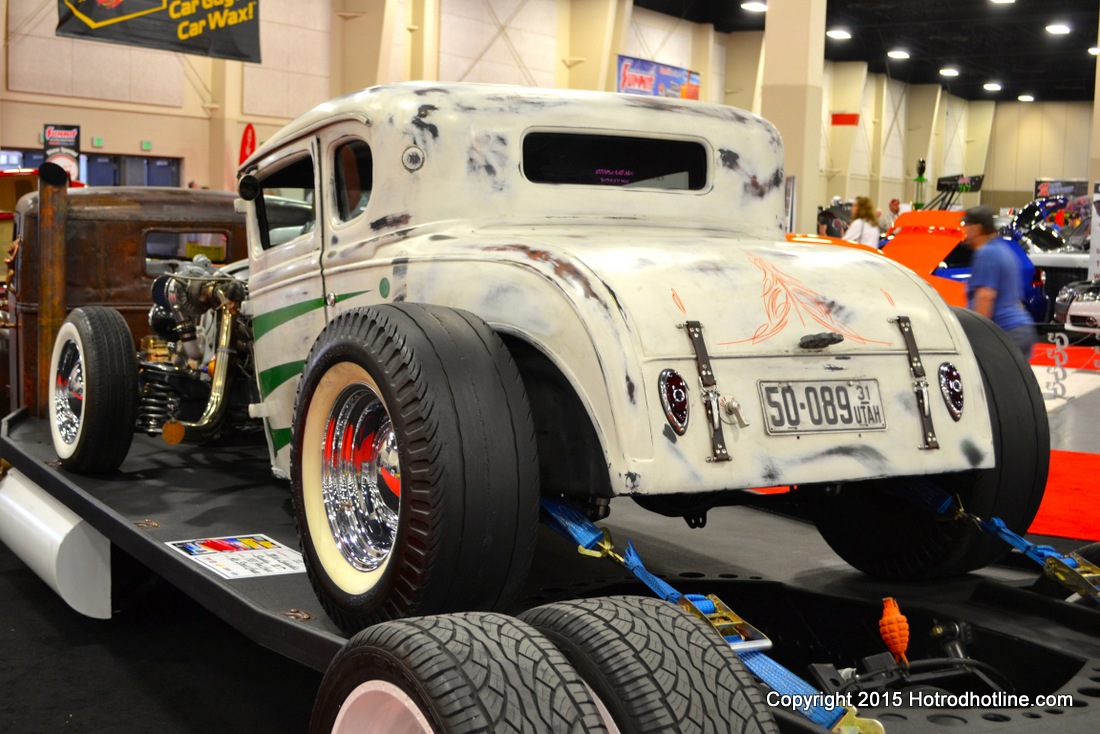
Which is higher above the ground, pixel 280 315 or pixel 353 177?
pixel 353 177

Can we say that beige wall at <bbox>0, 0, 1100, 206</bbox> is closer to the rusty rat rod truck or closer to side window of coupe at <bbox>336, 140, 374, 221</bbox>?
the rusty rat rod truck

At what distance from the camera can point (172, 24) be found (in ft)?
42.5

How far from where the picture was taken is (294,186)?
15.9 ft

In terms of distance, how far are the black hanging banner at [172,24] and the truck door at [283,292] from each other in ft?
29.0

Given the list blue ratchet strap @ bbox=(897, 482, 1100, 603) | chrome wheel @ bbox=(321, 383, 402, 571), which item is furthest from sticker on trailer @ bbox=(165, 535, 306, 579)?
blue ratchet strap @ bbox=(897, 482, 1100, 603)

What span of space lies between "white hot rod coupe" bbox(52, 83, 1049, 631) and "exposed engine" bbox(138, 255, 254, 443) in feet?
2.73

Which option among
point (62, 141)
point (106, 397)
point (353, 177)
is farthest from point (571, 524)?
point (62, 141)

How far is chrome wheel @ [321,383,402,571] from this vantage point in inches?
129

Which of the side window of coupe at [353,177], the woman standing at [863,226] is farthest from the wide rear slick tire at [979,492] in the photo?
the woman standing at [863,226]

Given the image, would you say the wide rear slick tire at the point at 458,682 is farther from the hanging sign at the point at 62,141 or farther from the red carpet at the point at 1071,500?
the hanging sign at the point at 62,141

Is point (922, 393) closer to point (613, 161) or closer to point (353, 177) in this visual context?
point (613, 161)

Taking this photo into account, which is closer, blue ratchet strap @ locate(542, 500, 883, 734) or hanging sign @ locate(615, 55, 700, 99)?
blue ratchet strap @ locate(542, 500, 883, 734)

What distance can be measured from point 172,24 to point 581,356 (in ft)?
37.4

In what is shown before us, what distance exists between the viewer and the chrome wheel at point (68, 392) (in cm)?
530
